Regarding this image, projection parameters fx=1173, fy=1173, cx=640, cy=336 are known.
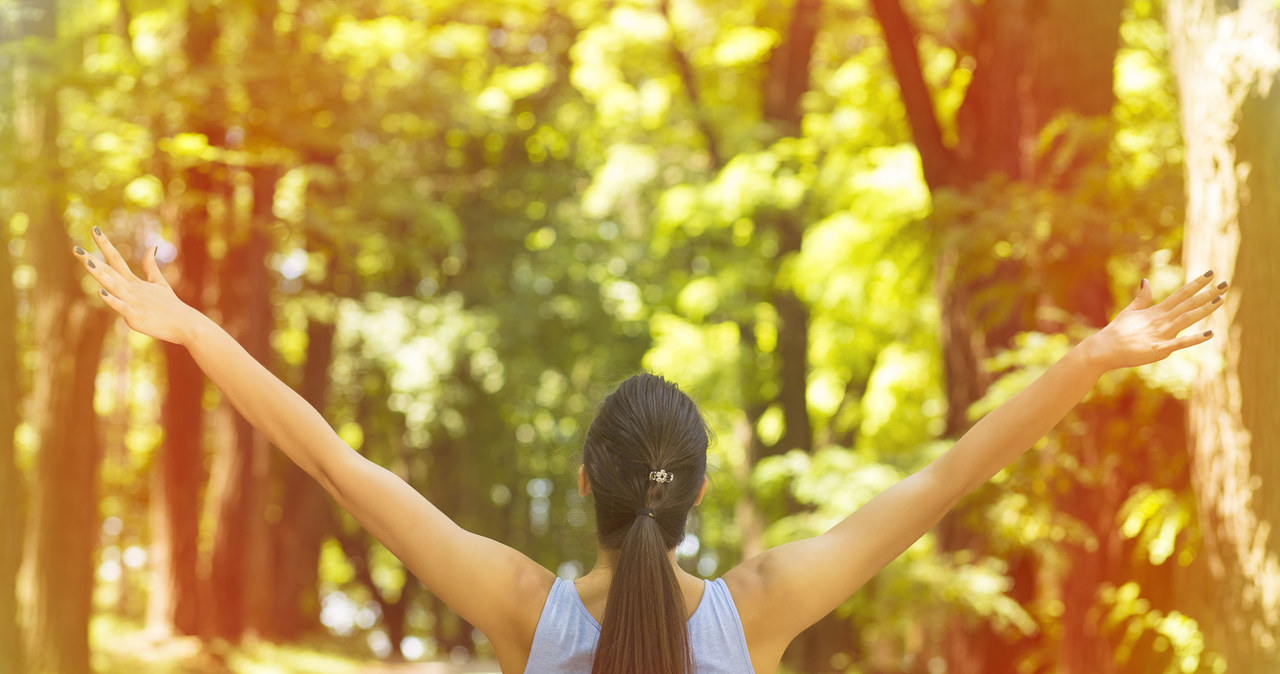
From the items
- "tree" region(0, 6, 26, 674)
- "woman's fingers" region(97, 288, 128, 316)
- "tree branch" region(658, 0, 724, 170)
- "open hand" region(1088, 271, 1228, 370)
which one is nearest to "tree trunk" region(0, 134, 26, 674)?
"tree" region(0, 6, 26, 674)

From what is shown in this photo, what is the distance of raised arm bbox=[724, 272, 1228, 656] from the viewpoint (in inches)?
83.4

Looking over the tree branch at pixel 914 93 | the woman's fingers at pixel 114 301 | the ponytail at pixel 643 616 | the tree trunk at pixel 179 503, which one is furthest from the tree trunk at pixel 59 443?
the ponytail at pixel 643 616

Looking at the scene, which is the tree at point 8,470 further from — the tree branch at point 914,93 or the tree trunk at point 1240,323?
the tree trunk at point 1240,323

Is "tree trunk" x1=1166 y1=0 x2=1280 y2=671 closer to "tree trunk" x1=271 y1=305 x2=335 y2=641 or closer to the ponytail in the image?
the ponytail

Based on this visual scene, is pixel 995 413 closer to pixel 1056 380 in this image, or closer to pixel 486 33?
pixel 1056 380

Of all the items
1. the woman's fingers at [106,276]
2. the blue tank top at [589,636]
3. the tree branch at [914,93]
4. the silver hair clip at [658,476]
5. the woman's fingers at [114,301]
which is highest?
the tree branch at [914,93]

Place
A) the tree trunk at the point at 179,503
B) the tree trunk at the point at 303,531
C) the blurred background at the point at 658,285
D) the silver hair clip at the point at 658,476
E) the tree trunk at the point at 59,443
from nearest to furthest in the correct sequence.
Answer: the silver hair clip at the point at 658,476 < the blurred background at the point at 658,285 < the tree trunk at the point at 59,443 < the tree trunk at the point at 179,503 < the tree trunk at the point at 303,531

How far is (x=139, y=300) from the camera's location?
2.16m

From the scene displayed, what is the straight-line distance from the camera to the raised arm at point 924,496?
83.4 inches

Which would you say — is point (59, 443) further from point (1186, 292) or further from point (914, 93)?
point (1186, 292)

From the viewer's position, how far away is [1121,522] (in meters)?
6.98

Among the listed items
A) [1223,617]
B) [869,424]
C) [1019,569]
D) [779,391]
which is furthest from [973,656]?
[779,391]

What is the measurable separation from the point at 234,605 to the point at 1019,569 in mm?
9636

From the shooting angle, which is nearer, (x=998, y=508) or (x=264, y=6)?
(x=998, y=508)
